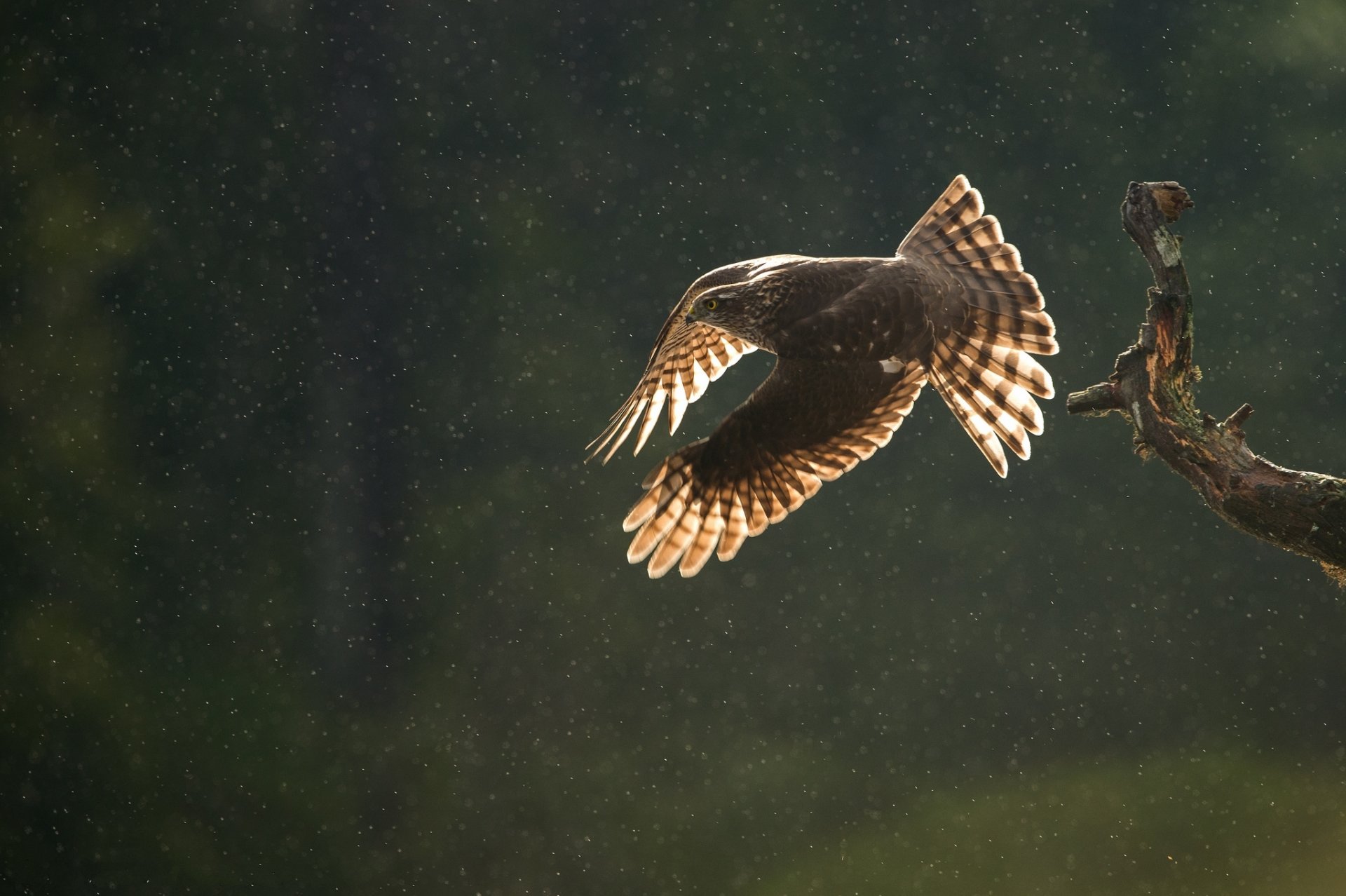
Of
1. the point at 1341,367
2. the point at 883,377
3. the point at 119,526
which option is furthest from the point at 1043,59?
the point at 119,526

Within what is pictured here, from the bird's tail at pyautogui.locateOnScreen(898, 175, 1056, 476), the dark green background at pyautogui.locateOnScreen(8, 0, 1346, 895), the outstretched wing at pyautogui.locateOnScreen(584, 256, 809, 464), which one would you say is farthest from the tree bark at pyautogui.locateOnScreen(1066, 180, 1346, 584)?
the dark green background at pyautogui.locateOnScreen(8, 0, 1346, 895)

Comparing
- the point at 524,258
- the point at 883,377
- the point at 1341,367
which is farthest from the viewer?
the point at 524,258

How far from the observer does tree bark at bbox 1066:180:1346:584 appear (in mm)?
1855

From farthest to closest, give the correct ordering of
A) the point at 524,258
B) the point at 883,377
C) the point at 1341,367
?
the point at 524,258, the point at 1341,367, the point at 883,377

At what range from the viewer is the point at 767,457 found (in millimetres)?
2557

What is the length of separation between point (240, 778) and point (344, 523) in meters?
1.16

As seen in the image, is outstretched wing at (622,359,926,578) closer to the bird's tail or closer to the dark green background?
the bird's tail

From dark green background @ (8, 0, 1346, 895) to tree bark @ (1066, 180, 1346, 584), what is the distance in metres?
2.57

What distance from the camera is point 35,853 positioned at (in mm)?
4461

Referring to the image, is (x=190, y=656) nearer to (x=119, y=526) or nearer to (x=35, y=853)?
(x=119, y=526)

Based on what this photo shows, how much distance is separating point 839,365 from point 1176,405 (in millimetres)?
713

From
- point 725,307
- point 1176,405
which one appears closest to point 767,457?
point 725,307

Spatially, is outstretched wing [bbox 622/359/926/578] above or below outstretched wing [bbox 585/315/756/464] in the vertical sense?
below

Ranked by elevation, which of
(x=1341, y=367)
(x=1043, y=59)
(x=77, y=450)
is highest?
(x=77, y=450)
